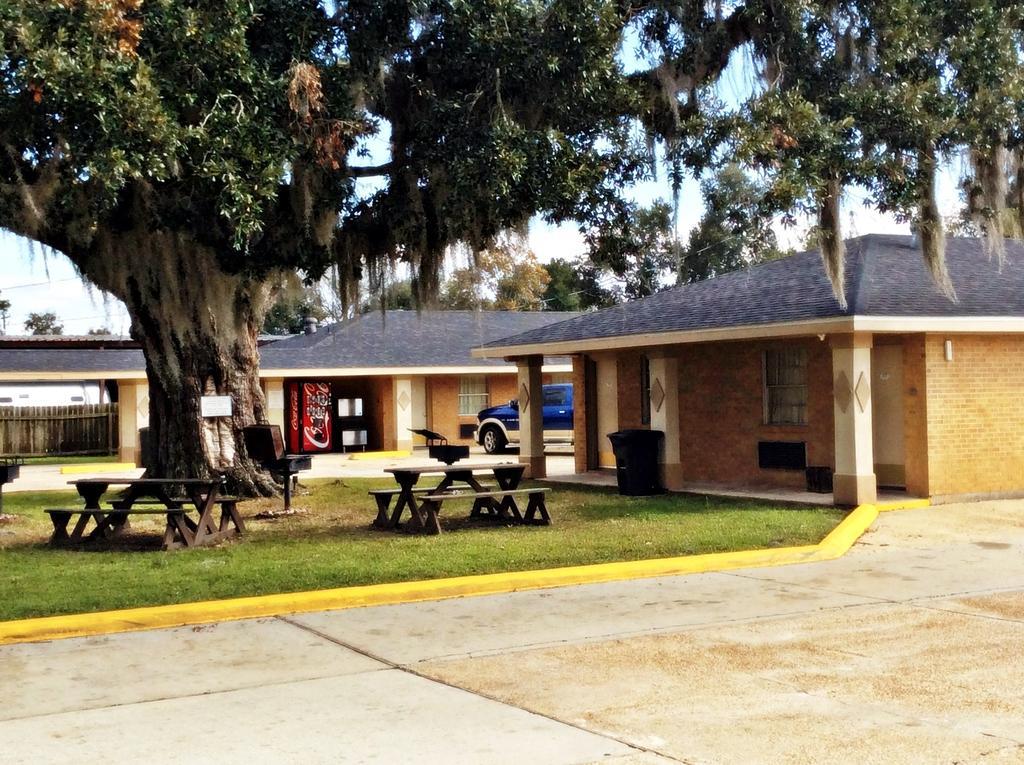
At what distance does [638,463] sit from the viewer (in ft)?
62.6

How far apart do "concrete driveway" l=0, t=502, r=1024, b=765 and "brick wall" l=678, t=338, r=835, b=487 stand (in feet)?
24.0

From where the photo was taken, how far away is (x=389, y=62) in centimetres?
1336

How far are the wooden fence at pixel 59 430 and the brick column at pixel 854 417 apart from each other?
25.5m

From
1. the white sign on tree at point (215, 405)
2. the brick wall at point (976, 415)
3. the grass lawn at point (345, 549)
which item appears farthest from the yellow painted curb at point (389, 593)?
the white sign on tree at point (215, 405)

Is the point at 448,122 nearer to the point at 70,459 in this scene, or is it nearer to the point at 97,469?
the point at 97,469

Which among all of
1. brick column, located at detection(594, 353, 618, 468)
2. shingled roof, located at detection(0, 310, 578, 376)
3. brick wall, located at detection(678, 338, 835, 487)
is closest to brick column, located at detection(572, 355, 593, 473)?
brick column, located at detection(594, 353, 618, 468)

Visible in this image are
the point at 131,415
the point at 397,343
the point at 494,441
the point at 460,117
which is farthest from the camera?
the point at 397,343

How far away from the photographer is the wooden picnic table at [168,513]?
13312 mm

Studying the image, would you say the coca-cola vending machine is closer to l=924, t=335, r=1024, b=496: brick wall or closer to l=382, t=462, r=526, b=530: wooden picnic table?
l=382, t=462, r=526, b=530: wooden picnic table

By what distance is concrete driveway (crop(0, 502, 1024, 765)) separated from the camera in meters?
6.06

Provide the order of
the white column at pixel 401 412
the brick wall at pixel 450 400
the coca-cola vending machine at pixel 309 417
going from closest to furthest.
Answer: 1. the white column at pixel 401 412
2. the coca-cola vending machine at pixel 309 417
3. the brick wall at pixel 450 400

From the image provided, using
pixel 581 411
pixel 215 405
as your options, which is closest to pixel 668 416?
pixel 581 411

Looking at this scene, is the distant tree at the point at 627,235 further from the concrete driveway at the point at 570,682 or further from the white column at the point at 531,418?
the white column at the point at 531,418

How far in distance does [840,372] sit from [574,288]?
45.0 m
